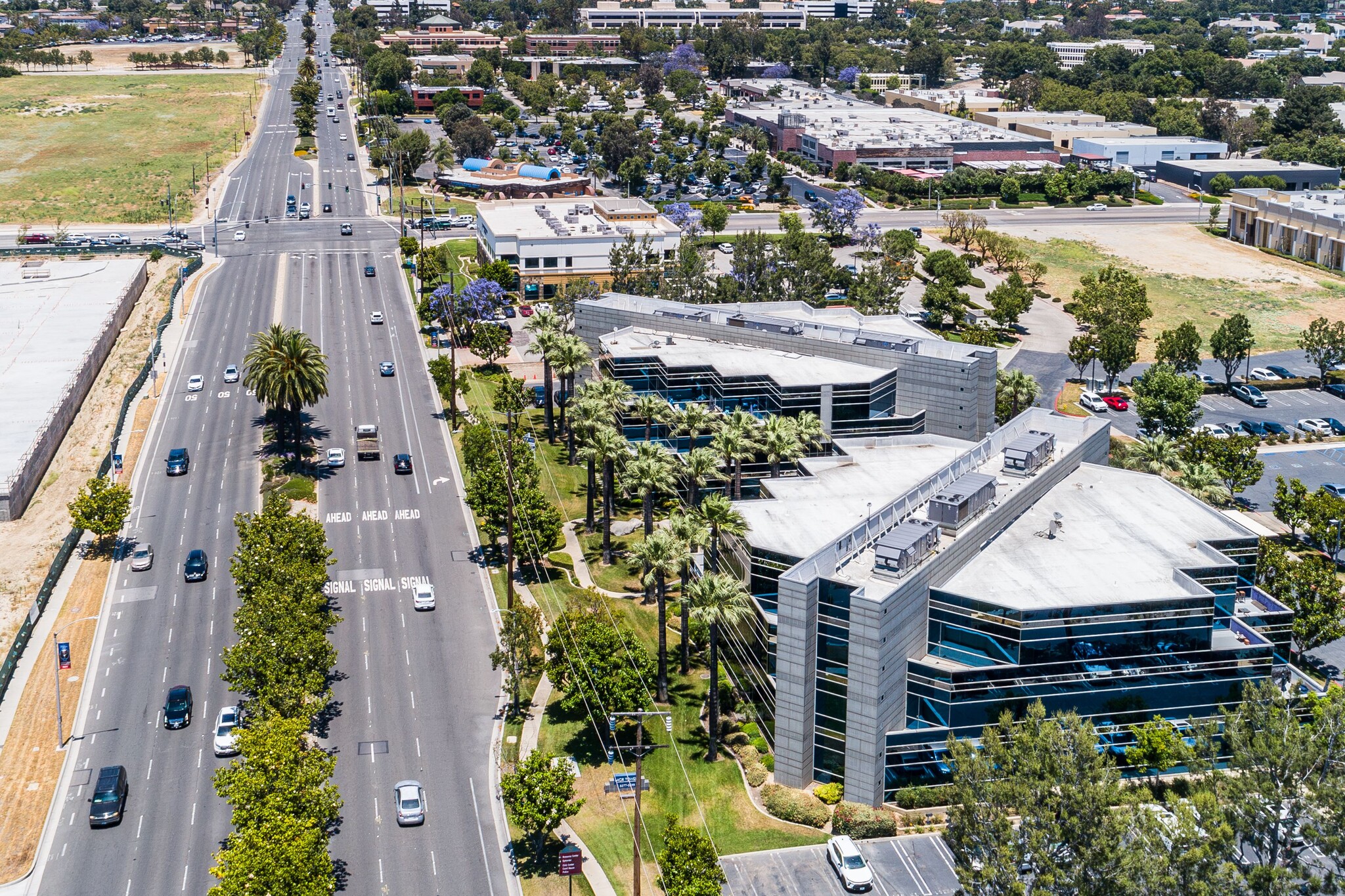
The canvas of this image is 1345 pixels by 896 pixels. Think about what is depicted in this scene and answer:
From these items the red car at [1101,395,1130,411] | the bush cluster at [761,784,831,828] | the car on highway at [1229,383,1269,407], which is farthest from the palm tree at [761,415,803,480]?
the car on highway at [1229,383,1269,407]

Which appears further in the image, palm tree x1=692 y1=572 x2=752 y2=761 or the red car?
the red car

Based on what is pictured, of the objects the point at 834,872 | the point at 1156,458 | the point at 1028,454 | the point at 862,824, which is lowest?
the point at 834,872

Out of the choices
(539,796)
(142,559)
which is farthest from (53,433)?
(539,796)

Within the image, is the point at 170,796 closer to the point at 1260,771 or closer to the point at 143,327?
the point at 1260,771

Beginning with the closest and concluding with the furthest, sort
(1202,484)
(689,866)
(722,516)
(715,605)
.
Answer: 1. (689,866)
2. (715,605)
3. (722,516)
4. (1202,484)

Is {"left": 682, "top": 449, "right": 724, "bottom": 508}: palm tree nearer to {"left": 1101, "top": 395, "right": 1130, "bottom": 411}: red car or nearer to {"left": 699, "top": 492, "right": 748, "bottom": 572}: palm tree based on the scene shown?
{"left": 699, "top": 492, "right": 748, "bottom": 572}: palm tree

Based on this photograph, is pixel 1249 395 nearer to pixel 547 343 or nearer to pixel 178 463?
pixel 547 343

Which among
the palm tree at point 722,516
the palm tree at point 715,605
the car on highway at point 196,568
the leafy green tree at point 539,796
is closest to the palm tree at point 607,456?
the palm tree at point 722,516
